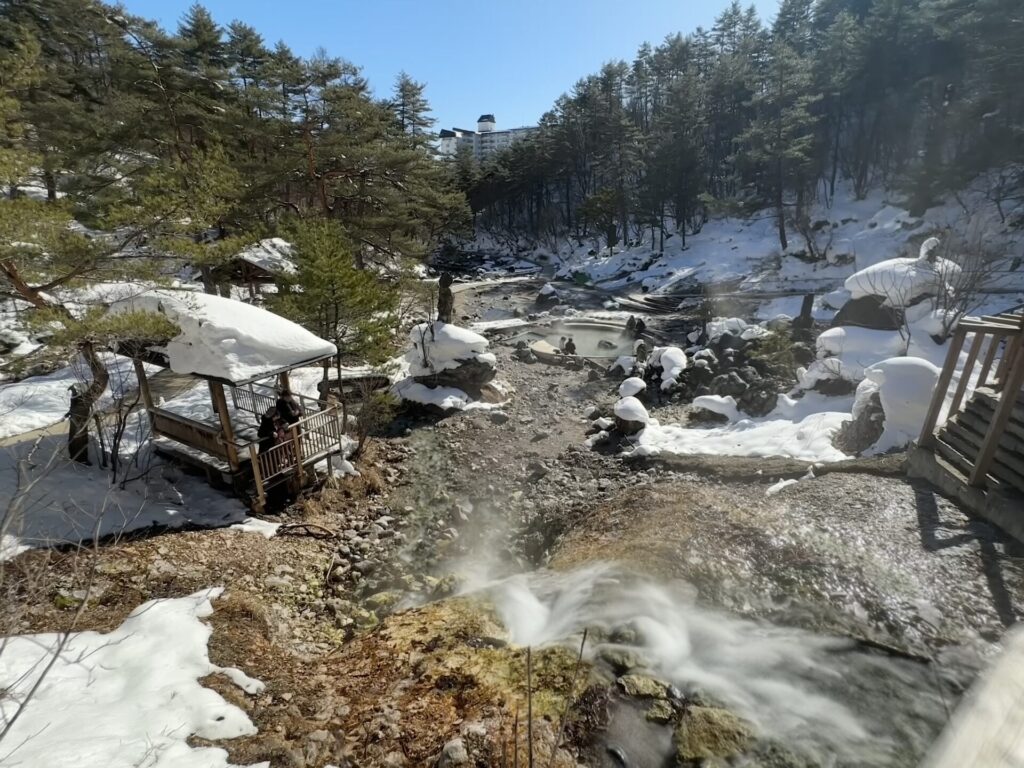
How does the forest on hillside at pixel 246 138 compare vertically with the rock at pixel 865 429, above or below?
above

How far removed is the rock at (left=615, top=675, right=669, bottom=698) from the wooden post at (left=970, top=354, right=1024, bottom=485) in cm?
498

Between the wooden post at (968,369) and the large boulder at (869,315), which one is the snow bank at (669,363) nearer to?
the large boulder at (869,315)

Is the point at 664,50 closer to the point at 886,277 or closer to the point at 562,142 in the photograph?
the point at 562,142

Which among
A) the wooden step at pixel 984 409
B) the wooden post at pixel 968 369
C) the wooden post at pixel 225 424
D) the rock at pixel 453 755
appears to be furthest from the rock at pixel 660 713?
the wooden post at pixel 225 424

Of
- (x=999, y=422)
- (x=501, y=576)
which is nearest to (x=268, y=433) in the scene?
(x=501, y=576)

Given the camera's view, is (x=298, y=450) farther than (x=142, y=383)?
No

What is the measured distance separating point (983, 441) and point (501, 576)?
21.4 ft

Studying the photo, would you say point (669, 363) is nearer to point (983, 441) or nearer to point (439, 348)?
point (439, 348)

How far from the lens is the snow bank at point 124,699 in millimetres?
3570

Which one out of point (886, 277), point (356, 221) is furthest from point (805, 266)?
point (356, 221)

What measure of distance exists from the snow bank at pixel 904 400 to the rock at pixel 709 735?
697 centimetres

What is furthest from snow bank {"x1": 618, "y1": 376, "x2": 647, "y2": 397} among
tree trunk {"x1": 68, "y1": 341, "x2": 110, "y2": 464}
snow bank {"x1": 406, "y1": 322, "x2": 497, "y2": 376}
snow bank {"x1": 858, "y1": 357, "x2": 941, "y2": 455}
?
tree trunk {"x1": 68, "y1": 341, "x2": 110, "y2": 464}

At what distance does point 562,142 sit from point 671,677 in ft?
172

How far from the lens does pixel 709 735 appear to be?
13.3 feet
